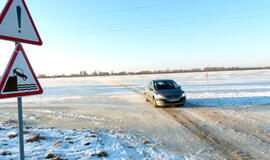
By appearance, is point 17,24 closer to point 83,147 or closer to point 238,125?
point 83,147

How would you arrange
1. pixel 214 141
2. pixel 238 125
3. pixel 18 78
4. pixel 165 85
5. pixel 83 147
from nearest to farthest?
1. pixel 18 78
2. pixel 83 147
3. pixel 214 141
4. pixel 238 125
5. pixel 165 85

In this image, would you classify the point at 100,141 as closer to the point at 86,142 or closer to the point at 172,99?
the point at 86,142

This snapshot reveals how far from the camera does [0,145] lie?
346 centimetres

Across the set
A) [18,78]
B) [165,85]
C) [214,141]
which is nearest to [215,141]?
[214,141]

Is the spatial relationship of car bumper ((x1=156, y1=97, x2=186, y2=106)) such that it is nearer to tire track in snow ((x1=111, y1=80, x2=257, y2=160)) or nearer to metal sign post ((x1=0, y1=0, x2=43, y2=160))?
tire track in snow ((x1=111, y1=80, x2=257, y2=160))

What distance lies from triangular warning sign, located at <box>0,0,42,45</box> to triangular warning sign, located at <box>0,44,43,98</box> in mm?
137

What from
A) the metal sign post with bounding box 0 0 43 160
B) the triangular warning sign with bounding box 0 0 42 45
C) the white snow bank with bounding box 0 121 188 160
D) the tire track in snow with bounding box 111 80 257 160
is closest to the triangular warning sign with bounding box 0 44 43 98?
the metal sign post with bounding box 0 0 43 160

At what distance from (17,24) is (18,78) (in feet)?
2.16

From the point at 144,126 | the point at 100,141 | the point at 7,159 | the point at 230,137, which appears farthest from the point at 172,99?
the point at 7,159

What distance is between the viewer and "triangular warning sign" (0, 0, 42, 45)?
1.67 metres

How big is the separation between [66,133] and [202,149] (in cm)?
384

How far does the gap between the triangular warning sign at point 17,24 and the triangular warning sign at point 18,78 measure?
0.14 meters

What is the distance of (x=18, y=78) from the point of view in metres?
1.76

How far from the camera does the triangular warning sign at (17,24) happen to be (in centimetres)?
167
